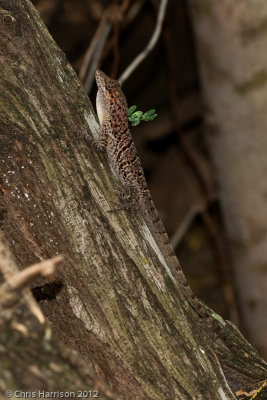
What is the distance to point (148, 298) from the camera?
3113mm

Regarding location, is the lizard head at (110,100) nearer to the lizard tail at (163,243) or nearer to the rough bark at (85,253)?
the lizard tail at (163,243)

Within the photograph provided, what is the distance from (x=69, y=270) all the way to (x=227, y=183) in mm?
4239

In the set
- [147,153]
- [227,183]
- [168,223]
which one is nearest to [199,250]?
[168,223]

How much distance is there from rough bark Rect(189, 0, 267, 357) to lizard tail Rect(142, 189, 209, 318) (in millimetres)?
2331

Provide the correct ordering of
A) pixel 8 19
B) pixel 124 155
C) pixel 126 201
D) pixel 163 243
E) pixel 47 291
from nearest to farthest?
pixel 47 291
pixel 8 19
pixel 126 201
pixel 163 243
pixel 124 155

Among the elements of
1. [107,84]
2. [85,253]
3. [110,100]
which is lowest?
[85,253]

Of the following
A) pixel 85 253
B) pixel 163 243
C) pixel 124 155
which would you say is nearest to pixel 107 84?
pixel 124 155

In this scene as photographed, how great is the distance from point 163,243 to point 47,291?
5.00 ft

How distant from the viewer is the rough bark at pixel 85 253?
2996 millimetres

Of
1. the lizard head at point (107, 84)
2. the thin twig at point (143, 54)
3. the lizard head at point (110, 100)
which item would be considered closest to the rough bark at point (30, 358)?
the lizard head at point (110, 100)

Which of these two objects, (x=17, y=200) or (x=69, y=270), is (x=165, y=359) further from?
(x=17, y=200)

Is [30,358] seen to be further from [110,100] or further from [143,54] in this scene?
[143,54]

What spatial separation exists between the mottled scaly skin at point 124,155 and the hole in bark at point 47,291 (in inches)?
46.9

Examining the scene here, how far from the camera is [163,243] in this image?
4332 millimetres
